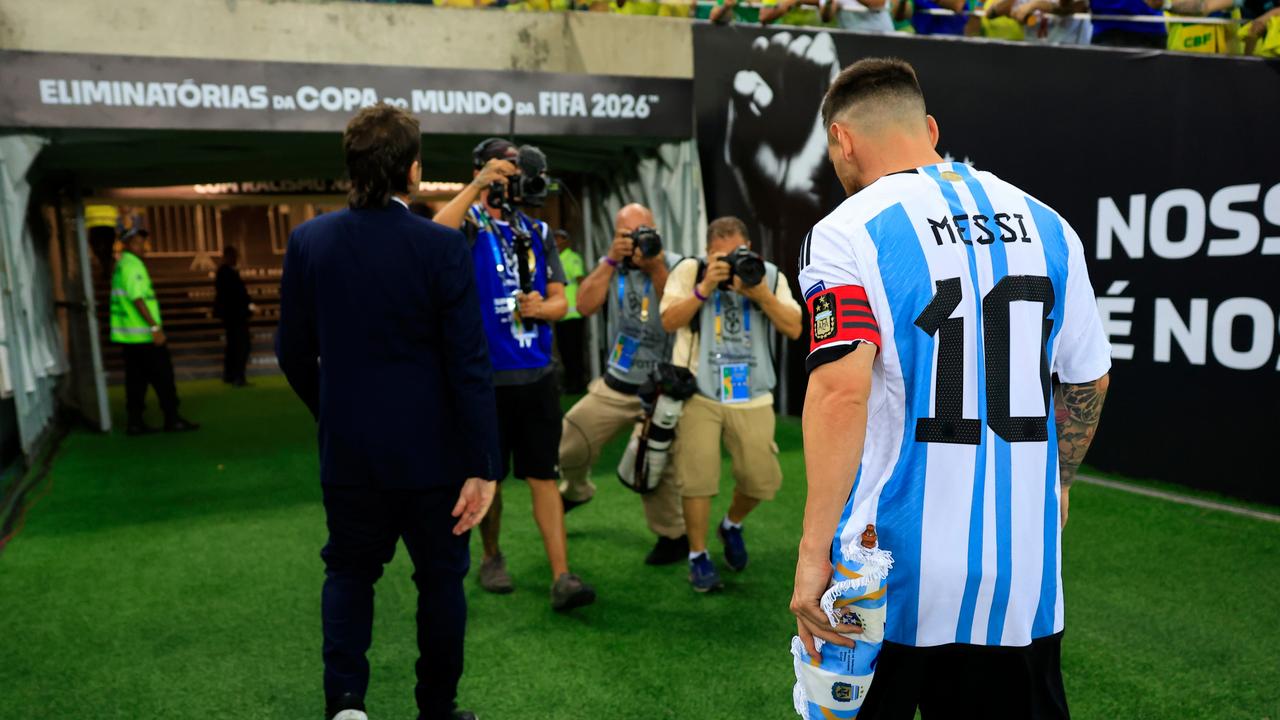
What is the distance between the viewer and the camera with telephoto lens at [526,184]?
335 cm

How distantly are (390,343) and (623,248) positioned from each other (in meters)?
1.86

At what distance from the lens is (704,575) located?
3730 mm

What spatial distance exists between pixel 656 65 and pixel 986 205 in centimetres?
693

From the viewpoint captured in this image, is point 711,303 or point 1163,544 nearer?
point 711,303

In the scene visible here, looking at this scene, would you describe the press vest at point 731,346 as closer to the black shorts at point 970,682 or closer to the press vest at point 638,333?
the press vest at point 638,333

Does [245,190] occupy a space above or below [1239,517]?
above

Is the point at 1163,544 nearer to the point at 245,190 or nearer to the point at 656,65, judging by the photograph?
the point at 656,65

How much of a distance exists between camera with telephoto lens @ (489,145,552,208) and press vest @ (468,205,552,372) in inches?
4.3

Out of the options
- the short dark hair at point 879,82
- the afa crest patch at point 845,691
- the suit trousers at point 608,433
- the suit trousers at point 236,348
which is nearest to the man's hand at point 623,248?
the suit trousers at point 608,433

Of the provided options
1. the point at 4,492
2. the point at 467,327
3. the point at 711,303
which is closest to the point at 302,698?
the point at 467,327

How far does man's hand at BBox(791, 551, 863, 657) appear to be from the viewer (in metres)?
1.41

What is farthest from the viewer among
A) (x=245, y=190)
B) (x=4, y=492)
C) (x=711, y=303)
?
(x=245, y=190)

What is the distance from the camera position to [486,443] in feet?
7.38

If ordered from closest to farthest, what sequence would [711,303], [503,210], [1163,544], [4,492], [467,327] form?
[467,327] → [503,210] → [711,303] → [1163,544] → [4,492]
